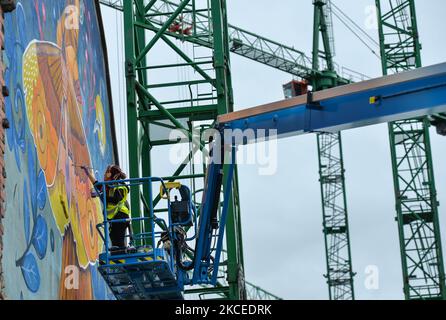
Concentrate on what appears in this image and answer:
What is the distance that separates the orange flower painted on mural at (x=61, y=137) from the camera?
19062 mm

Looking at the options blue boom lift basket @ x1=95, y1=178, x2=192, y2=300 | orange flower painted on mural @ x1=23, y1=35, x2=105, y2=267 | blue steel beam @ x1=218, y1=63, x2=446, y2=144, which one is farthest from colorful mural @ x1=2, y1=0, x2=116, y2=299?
blue steel beam @ x1=218, y1=63, x2=446, y2=144

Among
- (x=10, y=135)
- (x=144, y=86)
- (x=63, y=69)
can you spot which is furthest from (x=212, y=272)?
(x=144, y=86)

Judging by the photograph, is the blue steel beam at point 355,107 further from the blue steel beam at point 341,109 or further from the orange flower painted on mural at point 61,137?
the orange flower painted on mural at point 61,137

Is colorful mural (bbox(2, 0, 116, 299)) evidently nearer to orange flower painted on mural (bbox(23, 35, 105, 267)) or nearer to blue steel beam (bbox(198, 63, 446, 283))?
orange flower painted on mural (bbox(23, 35, 105, 267))

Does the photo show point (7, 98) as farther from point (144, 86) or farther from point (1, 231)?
point (144, 86)

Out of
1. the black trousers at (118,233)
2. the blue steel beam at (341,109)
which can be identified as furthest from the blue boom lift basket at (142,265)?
the blue steel beam at (341,109)

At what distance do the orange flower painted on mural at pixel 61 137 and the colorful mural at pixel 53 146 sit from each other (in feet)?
0.06

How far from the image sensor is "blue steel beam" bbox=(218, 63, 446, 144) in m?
18.2

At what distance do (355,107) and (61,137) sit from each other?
5.64 m

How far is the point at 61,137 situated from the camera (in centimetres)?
2091

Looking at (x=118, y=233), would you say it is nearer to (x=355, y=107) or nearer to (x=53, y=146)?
(x=53, y=146)

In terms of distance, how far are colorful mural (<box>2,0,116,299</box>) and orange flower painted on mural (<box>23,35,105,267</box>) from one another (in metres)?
0.02

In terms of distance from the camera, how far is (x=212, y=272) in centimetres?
2312

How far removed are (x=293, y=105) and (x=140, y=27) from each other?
11.8 metres
